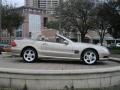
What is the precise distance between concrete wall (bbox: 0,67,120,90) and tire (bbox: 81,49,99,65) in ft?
9.34

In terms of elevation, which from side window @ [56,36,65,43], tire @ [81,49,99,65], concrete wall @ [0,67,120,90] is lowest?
concrete wall @ [0,67,120,90]

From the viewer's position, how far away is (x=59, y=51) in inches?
494

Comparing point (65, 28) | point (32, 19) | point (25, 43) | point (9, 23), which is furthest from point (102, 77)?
point (32, 19)

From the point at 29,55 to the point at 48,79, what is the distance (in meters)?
3.46

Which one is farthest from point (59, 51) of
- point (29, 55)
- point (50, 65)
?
point (50, 65)

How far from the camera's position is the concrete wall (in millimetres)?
9219

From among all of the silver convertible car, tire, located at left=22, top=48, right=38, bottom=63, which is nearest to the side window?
the silver convertible car

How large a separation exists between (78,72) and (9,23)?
51965 millimetres

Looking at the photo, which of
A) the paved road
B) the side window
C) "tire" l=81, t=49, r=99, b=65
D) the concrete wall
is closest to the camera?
the concrete wall

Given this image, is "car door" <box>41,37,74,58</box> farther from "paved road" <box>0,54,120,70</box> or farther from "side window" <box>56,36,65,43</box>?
"paved road" <box>0,54,120,70</box>

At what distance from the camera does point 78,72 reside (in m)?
9.36

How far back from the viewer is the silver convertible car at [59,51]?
12456mm

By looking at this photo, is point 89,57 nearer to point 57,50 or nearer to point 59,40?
point 57,50

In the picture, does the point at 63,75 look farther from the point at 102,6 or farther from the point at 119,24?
the point at 102,6
